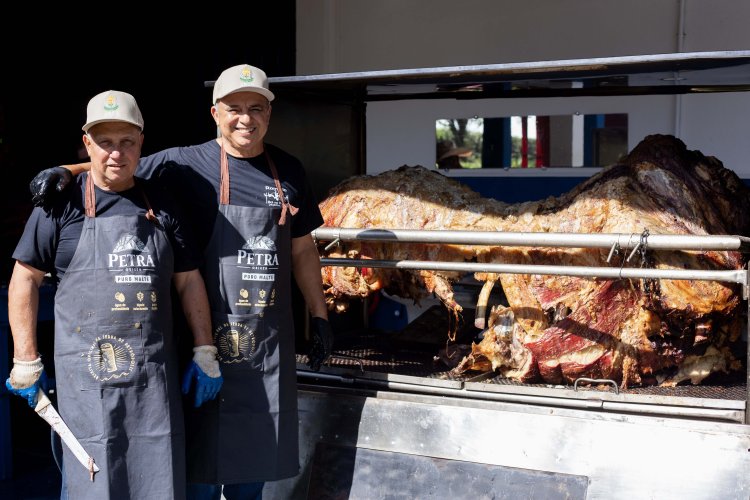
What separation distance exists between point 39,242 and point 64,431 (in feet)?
2.09

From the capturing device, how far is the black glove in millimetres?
3594

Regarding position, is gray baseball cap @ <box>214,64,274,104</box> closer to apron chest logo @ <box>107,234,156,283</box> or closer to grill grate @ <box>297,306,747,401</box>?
apron chest logo @ <box>107,234,156,283</box>


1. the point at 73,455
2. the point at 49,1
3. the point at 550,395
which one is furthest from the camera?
the point at 49,1

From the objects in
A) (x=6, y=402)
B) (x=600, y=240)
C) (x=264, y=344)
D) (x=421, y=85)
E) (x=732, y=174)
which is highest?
(x=421, y=85)

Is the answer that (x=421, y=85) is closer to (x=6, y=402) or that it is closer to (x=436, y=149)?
(x=436, y=149)

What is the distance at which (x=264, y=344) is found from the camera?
3229mm

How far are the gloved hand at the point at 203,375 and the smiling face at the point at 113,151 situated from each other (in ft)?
2.15

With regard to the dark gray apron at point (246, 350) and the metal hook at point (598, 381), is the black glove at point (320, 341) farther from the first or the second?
the metal hook at point (598, 381)

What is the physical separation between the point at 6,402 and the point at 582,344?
3.03 m

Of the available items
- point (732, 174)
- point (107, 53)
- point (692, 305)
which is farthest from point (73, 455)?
point (107, 53)

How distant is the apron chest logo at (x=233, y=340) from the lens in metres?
3.17

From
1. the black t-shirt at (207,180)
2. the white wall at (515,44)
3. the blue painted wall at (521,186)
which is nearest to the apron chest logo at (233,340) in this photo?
the black t-shirt at (207,180)

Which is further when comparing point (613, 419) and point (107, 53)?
point (107, 53)

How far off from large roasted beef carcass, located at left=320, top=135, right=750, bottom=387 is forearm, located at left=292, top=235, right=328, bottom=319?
16.8 inches
